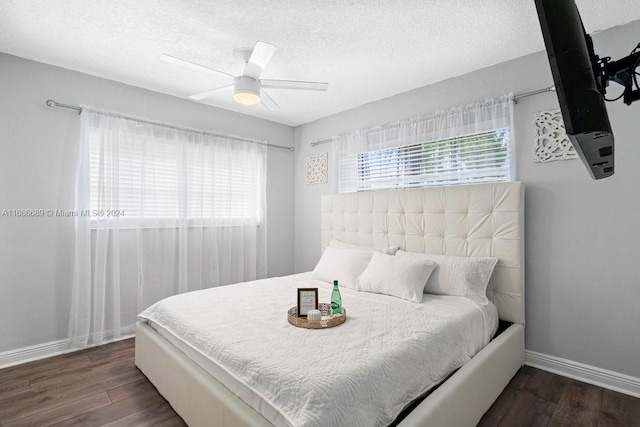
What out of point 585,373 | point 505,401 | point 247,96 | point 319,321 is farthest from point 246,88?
point 585,373

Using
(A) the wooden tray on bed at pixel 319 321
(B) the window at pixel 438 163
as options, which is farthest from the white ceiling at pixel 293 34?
(A) the wooden tray on bed at pixel 319 321

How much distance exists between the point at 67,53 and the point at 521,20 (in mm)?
3381

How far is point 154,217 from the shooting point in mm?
3352

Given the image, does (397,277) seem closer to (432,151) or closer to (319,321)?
(319,321)

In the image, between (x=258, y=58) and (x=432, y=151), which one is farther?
(x=432, y=151)

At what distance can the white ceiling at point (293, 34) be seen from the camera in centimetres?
204

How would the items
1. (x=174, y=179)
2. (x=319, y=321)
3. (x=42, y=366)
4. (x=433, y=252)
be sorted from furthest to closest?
(x=174, y=179) < (x=433, y=252) < (x=42, y=366) < (x=319, y=321)

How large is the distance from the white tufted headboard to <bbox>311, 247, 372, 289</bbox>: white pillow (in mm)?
400

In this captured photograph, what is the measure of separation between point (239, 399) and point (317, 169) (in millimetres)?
3219

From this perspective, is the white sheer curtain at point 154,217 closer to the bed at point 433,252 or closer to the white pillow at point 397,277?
the bed at point 433,252

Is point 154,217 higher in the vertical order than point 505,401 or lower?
higher

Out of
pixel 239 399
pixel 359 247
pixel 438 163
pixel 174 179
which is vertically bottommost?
pixel 239 399

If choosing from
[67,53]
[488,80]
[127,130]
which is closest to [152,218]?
[127,130]

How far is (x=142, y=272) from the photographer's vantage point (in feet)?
10.8
